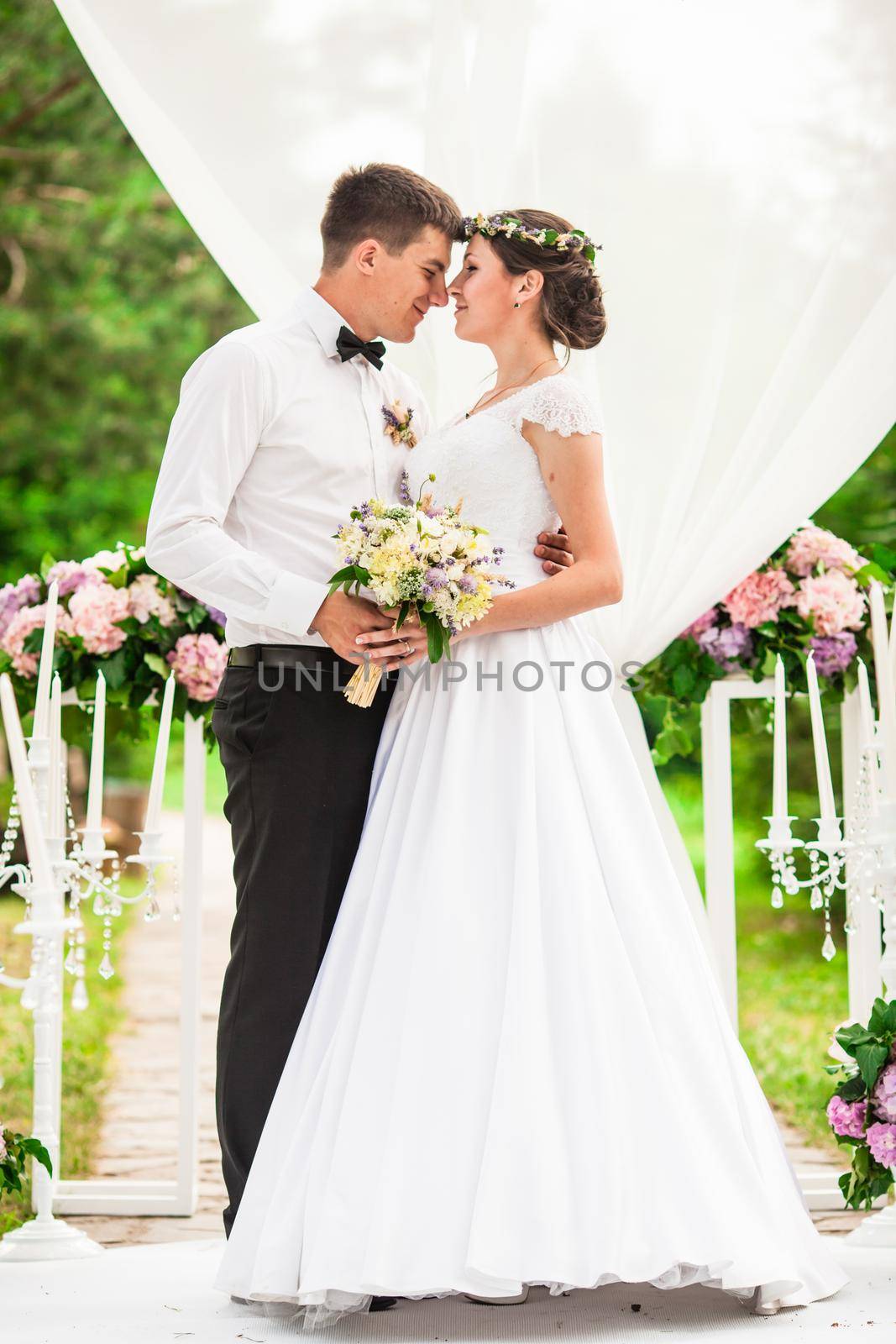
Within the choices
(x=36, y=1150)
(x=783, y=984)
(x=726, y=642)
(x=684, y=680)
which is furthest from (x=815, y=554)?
(x=783, y=984)

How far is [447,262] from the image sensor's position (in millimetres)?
3029

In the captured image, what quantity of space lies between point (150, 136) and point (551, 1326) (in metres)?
2.62

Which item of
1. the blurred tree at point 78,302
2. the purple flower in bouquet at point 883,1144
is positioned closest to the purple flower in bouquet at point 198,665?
the purple flower in bouquet at point 883,1144

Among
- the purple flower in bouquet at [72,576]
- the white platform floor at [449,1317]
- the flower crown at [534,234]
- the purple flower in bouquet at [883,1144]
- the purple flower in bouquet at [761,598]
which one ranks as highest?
the flower crown at [534,234]

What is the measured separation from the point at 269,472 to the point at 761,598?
1.32 meters

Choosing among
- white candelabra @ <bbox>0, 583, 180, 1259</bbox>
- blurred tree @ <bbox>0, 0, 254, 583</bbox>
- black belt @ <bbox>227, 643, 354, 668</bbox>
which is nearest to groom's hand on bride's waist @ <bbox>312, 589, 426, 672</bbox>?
black belt @ <bbox>227, 643, 354, 668</bbox>

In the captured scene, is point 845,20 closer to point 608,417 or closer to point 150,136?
point 608,417

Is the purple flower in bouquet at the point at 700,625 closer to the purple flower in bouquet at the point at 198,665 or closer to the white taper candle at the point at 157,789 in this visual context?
the purple flower in bouquet at the point at 198,665

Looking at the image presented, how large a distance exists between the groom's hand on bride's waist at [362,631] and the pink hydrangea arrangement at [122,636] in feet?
3.28

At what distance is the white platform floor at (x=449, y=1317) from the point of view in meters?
2.31

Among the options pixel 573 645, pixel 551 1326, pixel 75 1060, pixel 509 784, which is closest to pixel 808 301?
pixel 573 645

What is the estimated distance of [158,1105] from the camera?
5246 millimetres

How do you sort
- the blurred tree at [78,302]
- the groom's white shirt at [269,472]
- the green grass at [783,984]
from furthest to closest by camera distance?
the blurred tree at [78,302] → the green grass at [783,984] → the groom's white shirt at [269,472]

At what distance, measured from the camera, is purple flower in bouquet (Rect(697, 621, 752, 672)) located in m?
3.46
